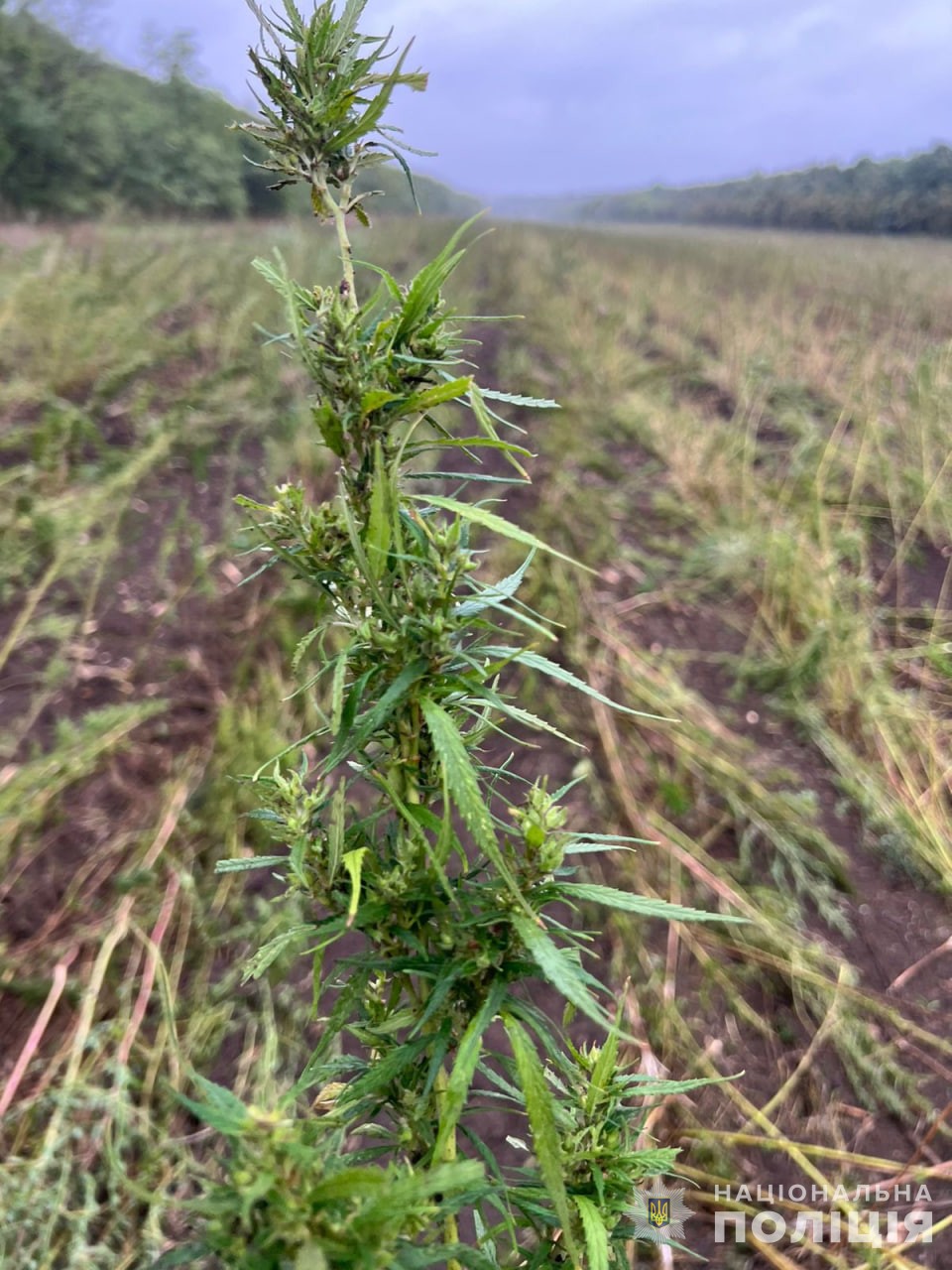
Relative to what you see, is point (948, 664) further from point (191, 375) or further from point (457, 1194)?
point (191, 375)

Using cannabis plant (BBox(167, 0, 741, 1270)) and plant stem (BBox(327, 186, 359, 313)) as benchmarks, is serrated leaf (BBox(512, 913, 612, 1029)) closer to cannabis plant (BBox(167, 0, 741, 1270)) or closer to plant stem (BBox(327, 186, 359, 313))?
cannabis plant (BBox(167, 0, 741, 1270))

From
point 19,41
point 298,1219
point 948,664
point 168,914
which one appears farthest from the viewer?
point 19,41

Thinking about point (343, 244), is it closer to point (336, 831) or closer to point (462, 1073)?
point (336, 831)

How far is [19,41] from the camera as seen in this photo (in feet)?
33.8

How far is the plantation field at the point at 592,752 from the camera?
1.64 metres

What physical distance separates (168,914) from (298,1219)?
1797 mm

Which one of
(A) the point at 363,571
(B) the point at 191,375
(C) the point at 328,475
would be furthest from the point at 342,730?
(B) the point at 191,375

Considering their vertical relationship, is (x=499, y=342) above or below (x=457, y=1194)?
above

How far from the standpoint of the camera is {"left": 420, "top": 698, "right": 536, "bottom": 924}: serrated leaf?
44cm

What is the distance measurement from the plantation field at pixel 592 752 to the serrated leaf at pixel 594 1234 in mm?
113

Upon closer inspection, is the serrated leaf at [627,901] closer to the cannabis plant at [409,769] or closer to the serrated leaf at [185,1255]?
the cannabis plant at [409,769]

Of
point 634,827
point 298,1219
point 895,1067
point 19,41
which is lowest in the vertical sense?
point 895,1067

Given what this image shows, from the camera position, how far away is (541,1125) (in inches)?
18.0

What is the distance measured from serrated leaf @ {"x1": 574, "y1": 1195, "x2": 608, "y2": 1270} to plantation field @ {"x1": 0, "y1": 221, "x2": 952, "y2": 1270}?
0.37 feet
